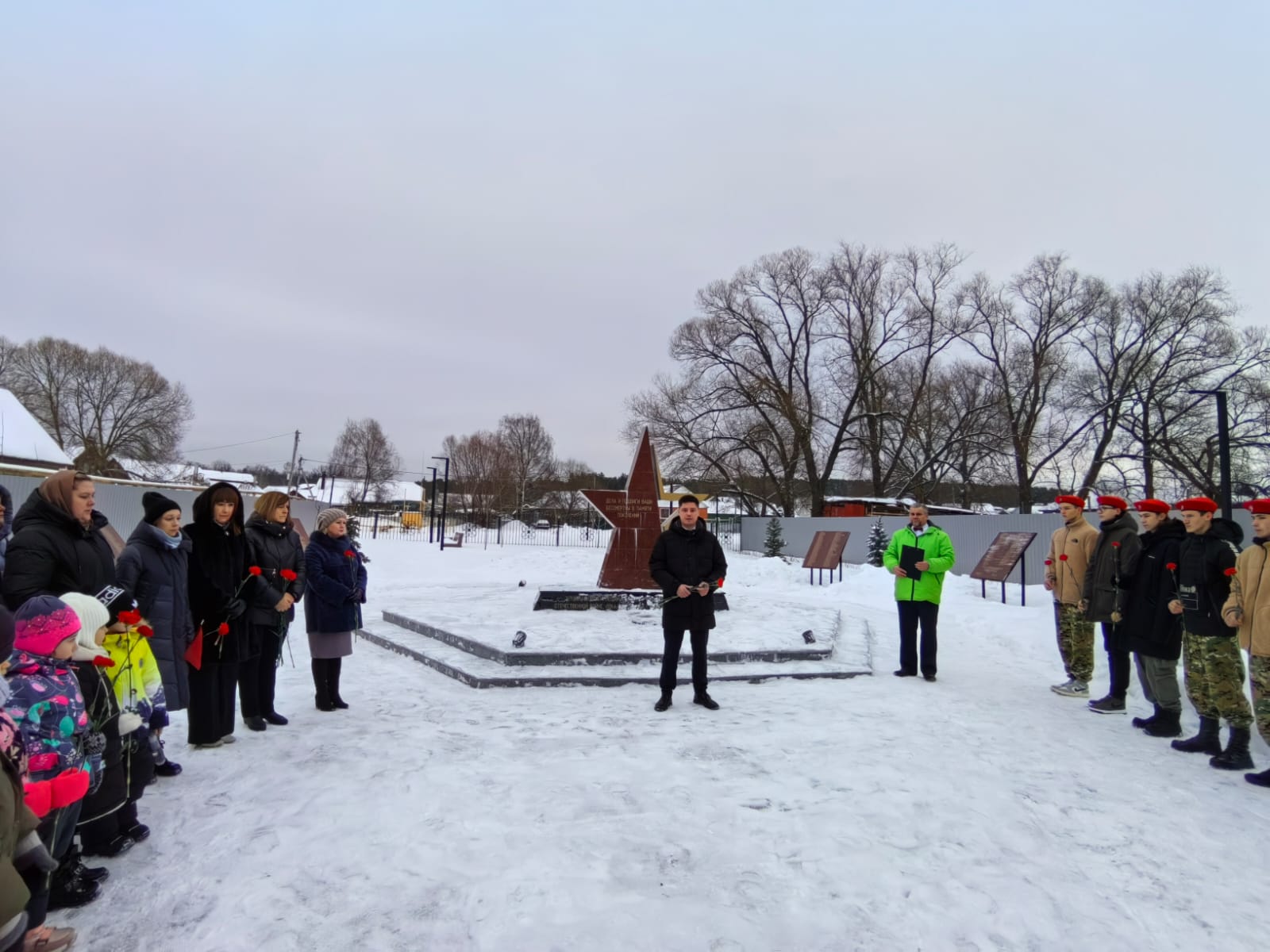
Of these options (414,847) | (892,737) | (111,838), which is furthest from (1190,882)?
(111,838)

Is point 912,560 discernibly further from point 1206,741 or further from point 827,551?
point 827,551

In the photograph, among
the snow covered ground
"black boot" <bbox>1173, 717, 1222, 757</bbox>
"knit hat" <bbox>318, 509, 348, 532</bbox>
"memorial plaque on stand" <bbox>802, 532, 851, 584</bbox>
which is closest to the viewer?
the snow covered ground

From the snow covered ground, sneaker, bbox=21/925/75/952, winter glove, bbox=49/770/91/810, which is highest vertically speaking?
winter glove, bbox=49/770/91/810

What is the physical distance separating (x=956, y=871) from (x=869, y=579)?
12.6 meters

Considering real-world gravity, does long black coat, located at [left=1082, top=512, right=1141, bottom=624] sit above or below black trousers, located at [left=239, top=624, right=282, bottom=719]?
above

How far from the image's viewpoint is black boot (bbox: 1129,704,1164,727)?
5.24m

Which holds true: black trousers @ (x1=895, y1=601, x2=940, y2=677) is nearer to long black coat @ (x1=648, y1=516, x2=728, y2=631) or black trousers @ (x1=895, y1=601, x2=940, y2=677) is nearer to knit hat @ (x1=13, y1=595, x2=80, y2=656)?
Result: long black coat @ (x1=648, y1=516, x2=728, y2=631)

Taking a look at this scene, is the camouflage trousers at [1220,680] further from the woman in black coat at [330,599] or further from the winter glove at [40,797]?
the winter glove at [40,797]

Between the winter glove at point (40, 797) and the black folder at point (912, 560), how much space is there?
647 cm

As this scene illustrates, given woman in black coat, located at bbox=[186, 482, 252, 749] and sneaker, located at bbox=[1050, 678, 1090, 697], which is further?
sneaker, located at bbox=[1050, 678, 1090, 697]

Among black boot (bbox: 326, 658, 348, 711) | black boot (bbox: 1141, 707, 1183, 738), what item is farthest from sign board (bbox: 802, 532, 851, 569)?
black boot (bbox: 326, 658, 348, 711)

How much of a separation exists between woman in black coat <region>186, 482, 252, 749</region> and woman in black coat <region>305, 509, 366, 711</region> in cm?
76

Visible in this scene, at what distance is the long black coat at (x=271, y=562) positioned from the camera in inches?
188

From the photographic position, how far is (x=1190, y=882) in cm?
309
